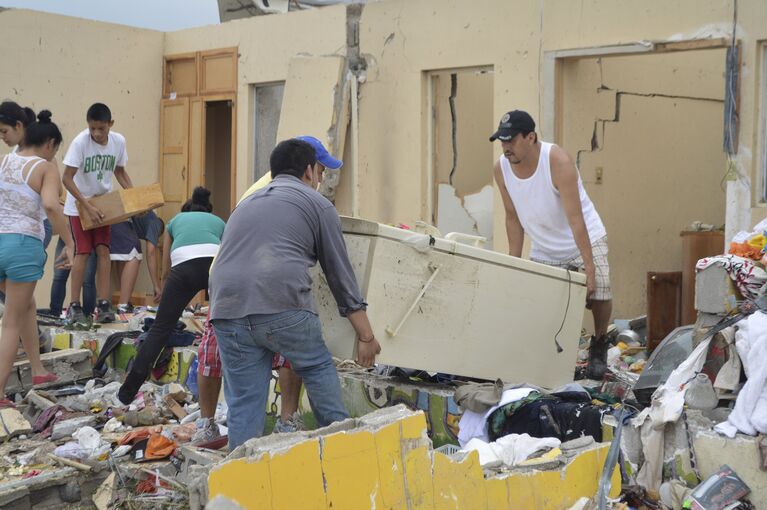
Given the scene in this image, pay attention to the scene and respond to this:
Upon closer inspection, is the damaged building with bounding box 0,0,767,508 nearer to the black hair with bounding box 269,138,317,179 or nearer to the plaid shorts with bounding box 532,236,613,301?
the plaid shorts with bounding box 532,236,613,301

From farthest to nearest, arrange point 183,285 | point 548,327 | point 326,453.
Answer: point 183,285
point 548,327
point 326,453

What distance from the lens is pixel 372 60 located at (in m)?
10.7

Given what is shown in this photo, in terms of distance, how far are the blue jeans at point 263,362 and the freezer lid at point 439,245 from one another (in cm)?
78

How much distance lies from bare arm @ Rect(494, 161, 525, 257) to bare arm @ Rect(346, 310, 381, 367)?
1.92m

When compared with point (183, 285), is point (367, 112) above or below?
above

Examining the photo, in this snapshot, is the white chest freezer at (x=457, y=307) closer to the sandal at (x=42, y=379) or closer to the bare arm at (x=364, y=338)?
the bare arm at (x=364, y=338)

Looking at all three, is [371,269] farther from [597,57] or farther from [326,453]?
[597,57]

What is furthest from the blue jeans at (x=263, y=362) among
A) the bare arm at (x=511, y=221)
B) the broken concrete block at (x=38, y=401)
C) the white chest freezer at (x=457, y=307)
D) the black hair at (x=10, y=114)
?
the black hair at (x=10, y=114)

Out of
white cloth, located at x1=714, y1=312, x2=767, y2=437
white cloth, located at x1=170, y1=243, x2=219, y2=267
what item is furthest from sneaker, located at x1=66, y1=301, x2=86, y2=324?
white cloth, located at x1=714, y1=312, x2=767, y2=437

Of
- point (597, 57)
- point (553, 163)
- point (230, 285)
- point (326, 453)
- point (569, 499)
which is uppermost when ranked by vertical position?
point (597, 57)

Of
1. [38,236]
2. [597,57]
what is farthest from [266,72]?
[38,236]

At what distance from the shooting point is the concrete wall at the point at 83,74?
38.9ft

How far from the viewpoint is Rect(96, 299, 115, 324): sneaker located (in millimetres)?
9492

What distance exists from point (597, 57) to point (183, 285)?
4.55m
